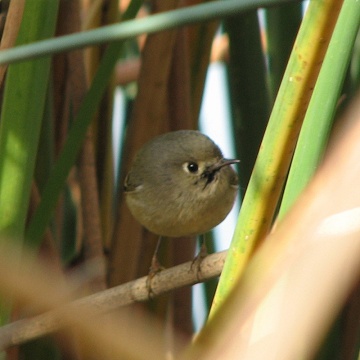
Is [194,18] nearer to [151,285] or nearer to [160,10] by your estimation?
[151,285]

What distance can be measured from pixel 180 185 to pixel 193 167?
0.06 meters

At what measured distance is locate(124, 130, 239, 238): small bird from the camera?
4.87 feet

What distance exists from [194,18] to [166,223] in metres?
0.86

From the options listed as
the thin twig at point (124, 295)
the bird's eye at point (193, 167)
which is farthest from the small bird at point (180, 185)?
the thin twig at point (124, 295)

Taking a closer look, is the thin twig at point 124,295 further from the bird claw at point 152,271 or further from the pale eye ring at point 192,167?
the pale eye ring at point 192,167

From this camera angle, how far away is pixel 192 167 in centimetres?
A: 163

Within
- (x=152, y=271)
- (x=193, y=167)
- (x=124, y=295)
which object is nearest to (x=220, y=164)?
(x=193, y=167)

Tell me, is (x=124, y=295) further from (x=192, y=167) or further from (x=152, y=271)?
(x=192, y=167)

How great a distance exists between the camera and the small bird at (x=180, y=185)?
1.48 metres

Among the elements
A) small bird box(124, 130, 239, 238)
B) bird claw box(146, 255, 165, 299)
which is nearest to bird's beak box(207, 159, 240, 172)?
small bird box(124, 130, 239, 238)

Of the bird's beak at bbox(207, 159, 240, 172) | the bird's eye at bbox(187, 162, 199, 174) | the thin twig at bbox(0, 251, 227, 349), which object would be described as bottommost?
the thin twig at bbox(0, 251, 227, 349)

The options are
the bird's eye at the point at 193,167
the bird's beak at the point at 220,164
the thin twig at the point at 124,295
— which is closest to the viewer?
the thin twig at the point at 124,295

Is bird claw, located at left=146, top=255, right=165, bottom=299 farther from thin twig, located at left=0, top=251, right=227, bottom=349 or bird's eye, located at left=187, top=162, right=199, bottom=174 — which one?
bird's eye, located at left=187, top=162, right=199, bottom=174

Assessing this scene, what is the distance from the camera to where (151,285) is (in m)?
1.16
